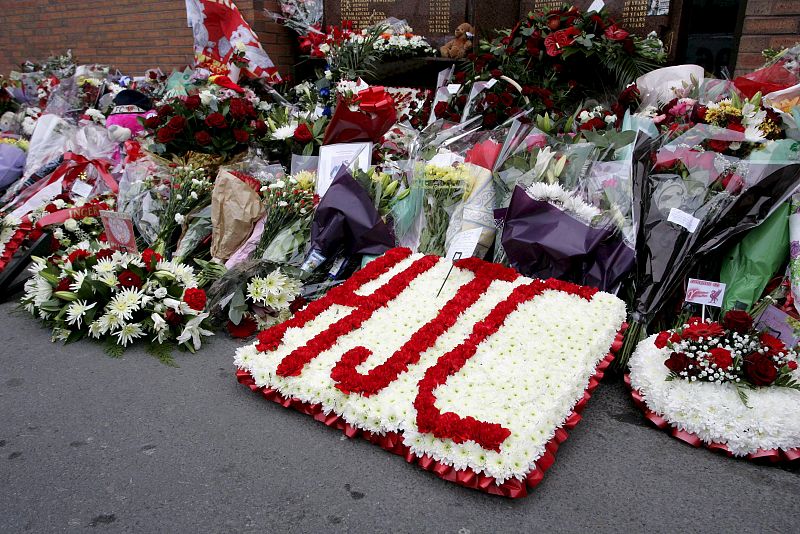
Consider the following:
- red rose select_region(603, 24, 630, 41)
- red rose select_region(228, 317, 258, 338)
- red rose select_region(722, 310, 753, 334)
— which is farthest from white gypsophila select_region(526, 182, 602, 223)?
red rose select_region(603, 24, 630, 41)

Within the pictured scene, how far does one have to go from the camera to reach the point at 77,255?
11.3 feet

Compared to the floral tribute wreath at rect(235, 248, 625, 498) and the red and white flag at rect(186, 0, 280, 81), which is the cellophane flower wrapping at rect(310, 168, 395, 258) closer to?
the floral tribute wreath at rect(235, 248, 625, 498)

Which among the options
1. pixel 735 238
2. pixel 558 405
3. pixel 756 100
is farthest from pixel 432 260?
pixel 756 100

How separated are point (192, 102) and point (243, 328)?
2135 mm

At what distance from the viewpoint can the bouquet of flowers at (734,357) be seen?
228 centimetres

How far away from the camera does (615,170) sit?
309cm

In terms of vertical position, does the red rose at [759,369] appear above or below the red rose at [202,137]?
below

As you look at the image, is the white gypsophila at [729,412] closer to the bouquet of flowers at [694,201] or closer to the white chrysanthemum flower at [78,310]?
the bouquet of flowers at [694,201]

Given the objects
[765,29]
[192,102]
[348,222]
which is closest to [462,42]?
[765,29]

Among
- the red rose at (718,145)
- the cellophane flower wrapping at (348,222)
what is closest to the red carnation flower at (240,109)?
the cellophane flower wrapping at (348,222)

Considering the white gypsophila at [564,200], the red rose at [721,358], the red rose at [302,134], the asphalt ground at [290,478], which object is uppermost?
the red rose at [302,134]

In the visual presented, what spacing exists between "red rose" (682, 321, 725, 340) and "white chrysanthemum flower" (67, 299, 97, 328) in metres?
3.05

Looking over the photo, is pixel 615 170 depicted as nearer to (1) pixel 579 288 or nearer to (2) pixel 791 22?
(1) pixel 579 288

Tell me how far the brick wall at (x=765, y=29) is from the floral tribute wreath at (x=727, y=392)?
2936mm
